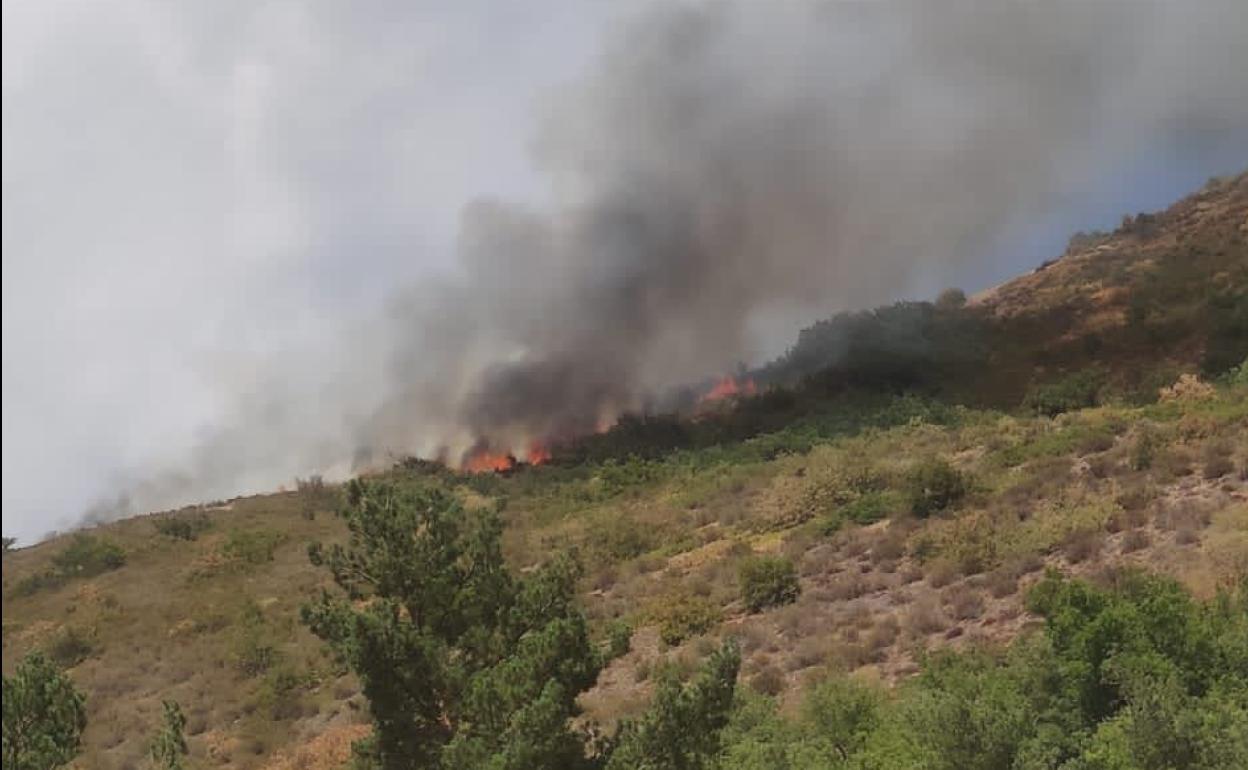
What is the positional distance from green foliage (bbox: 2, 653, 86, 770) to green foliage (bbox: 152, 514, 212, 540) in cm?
3835

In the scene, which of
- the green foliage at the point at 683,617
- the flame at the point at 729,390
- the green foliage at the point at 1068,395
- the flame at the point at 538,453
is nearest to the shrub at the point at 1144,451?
the green foliage at the point at 683,617

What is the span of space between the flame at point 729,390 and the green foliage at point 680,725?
51.4 m

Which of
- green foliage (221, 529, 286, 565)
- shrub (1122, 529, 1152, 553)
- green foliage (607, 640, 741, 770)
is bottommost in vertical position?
shrub (1122, 529, 1152, 553)

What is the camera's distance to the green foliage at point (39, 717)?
708 centimetres

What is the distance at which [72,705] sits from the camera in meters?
7.62

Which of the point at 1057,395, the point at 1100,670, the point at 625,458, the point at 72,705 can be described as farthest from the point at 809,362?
the point at 72,705

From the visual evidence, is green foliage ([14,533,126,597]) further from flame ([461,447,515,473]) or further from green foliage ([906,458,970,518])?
green foliage ([906,458,970,518])

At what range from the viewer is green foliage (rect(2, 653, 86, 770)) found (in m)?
7.08

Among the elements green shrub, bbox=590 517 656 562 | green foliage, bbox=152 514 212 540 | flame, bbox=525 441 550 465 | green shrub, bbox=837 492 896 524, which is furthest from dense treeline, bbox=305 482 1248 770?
flame, bbox=525 441 550 465

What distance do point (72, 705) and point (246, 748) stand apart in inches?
546

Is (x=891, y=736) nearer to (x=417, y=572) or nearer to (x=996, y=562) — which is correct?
(x=417, y=572)

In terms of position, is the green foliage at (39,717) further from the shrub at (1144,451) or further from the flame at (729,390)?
the flame at (729,390)

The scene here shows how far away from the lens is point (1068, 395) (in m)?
40.5

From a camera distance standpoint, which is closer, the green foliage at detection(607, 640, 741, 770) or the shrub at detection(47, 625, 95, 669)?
the green foliage at detection(607, 640, 741, 770)
